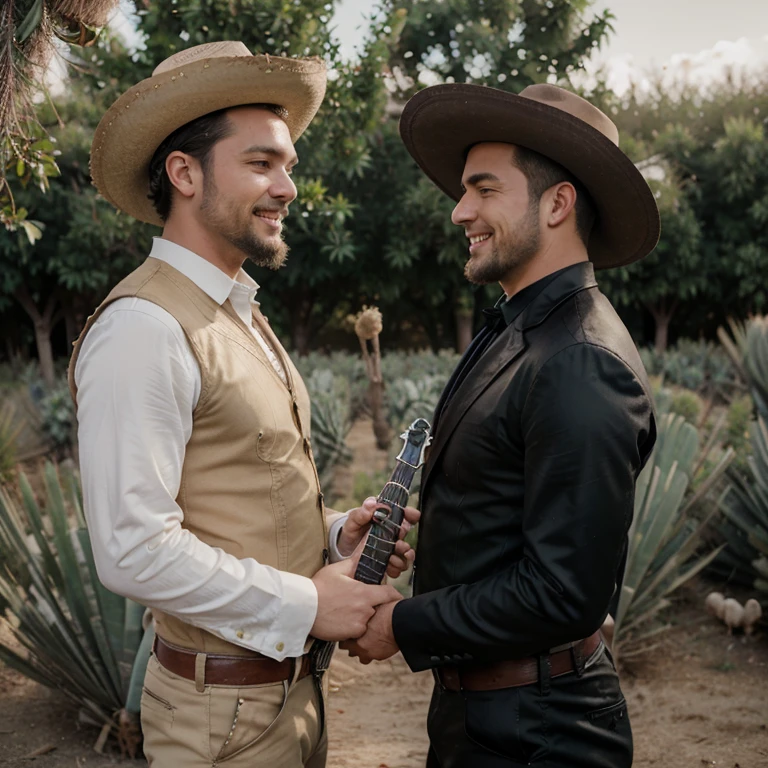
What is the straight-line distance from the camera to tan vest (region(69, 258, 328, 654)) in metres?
2.03

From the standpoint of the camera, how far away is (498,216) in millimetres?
2236

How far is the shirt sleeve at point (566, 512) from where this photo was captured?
184 cm

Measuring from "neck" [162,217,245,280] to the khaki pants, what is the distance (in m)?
1.09

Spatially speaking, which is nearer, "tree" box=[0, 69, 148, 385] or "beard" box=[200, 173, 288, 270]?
"beard" box=[200, 173, 288, 270]

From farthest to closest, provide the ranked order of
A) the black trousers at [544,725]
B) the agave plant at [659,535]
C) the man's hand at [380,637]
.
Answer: the agave plant at [659,535], the man's hand at [380,637], the black trousers at [544,725]

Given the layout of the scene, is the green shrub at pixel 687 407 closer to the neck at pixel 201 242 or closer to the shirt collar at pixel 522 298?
the shirt collar at pixel 522 298

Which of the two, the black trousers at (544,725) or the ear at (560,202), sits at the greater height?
the ear at (560,202)

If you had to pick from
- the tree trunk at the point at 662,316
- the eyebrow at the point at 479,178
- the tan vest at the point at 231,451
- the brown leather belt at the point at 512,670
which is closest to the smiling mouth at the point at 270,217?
the tan vest at the point at 231,451

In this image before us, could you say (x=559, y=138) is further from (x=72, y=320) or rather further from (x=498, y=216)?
(x=72, y=320)

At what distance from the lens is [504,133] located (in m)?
2.25

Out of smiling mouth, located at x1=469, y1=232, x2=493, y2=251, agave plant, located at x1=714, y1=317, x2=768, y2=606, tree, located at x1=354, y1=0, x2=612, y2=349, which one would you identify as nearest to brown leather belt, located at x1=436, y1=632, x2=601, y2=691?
smiling mouth, located at x1=469, y1=232, x2=493, y2=251

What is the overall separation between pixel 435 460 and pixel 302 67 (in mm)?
1141

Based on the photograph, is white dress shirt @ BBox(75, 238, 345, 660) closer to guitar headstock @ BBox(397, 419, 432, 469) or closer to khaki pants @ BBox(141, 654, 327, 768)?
khaki pants @ BBox(141, 654, 327, 768)

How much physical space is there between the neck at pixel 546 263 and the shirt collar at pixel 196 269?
2.44 feet
